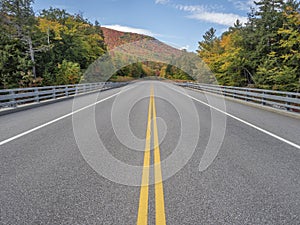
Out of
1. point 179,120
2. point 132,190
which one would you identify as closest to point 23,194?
point 132,190

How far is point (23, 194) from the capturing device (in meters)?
3.12

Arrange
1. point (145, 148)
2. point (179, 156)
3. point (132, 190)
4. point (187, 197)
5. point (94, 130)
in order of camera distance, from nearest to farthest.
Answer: point (187, 197) < point (132, 190) < point (179, 156) < point (145, 148) < point (94, 130)

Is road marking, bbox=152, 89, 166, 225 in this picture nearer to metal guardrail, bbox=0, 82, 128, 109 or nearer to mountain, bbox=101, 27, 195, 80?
metal guardrail, bbox=0, 82, 128, 109

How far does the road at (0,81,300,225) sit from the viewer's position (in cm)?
267

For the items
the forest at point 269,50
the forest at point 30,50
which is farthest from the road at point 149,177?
the forest at point 30,50

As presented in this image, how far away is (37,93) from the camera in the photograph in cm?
1384

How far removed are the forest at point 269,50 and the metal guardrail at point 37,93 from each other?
20.6 metres

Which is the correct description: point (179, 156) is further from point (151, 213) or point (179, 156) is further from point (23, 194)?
point (23, 194)

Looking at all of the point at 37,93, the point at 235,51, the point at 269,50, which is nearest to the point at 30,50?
the point at 37,93

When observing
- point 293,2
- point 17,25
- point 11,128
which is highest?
point 293,2

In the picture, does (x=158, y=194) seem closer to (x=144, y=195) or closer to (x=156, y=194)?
(x=156, y=194)

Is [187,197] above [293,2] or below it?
below

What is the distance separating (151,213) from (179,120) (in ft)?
20.8

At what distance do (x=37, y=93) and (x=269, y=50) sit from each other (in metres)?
28.3
